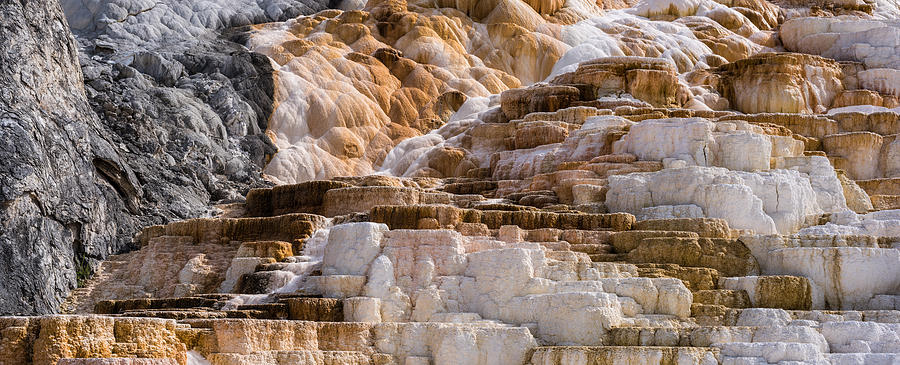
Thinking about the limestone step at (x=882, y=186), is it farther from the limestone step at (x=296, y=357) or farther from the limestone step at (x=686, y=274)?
the limestone step at (x=296, y=357)

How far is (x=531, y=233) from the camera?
24.0 m

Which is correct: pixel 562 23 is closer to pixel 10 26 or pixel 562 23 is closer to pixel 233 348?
pixel 10 26

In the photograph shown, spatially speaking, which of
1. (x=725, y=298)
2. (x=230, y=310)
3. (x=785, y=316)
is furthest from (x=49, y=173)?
(x=785, y=316)

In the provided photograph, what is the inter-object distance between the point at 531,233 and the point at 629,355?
5521 mm

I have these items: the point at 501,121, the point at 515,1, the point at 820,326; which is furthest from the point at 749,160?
the point at 515,1

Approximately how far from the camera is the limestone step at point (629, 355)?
1861 centimetres

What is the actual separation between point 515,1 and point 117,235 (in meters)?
27.5

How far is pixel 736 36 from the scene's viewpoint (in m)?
56.7

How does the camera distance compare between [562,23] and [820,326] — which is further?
[562,23]

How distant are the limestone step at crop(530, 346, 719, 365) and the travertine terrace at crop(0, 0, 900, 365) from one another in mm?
34

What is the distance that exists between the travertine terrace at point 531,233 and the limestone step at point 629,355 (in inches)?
1.3

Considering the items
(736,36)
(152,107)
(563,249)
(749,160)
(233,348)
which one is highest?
(736,36)

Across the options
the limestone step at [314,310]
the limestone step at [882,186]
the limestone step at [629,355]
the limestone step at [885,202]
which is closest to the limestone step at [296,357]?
the limestone step at [314,310]

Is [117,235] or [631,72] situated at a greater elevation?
[631,72]
